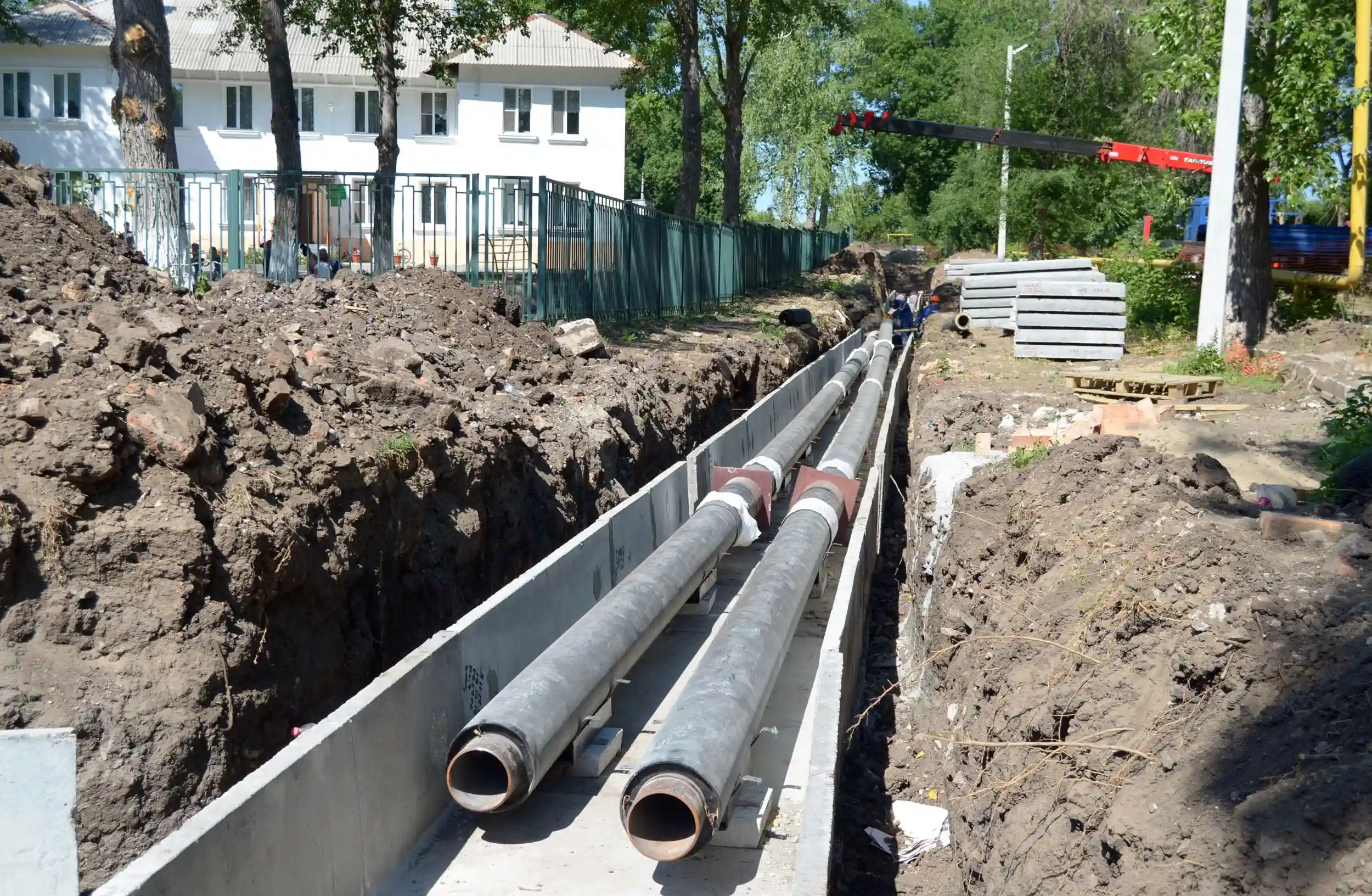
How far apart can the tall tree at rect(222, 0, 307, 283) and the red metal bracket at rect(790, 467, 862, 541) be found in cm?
679

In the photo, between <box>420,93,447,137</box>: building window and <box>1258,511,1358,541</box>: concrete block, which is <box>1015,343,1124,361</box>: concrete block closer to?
<box>1258,511,1358,541</box>: concrete block

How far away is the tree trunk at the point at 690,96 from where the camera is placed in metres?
28.9

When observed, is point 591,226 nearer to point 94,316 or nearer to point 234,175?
point 234,175

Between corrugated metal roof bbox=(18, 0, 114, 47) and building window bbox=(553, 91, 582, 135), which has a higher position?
corrugated metal roof bbox=(18, 0, 114, 47)

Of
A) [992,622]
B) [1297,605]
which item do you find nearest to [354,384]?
[992,622]

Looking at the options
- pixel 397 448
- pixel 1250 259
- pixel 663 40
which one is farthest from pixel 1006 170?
pixel 397 448

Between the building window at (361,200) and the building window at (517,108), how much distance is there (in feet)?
86.9

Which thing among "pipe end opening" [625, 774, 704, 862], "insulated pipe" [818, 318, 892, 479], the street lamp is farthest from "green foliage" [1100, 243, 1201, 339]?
"pipe end opening" [625, 774, 704, 862]

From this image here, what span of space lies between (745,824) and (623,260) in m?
14.6

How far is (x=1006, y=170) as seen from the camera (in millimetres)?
A: 33469

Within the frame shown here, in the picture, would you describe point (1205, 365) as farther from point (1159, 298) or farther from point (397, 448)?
point (397, 448)

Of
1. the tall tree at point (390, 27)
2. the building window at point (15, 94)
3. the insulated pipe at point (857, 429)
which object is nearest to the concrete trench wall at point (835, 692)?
the insulated pipe at point (857, 429)

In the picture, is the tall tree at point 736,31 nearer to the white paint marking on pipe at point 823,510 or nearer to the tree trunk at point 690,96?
the tree trunk at point 690,96

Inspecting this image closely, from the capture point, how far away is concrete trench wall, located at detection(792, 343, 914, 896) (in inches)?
162
